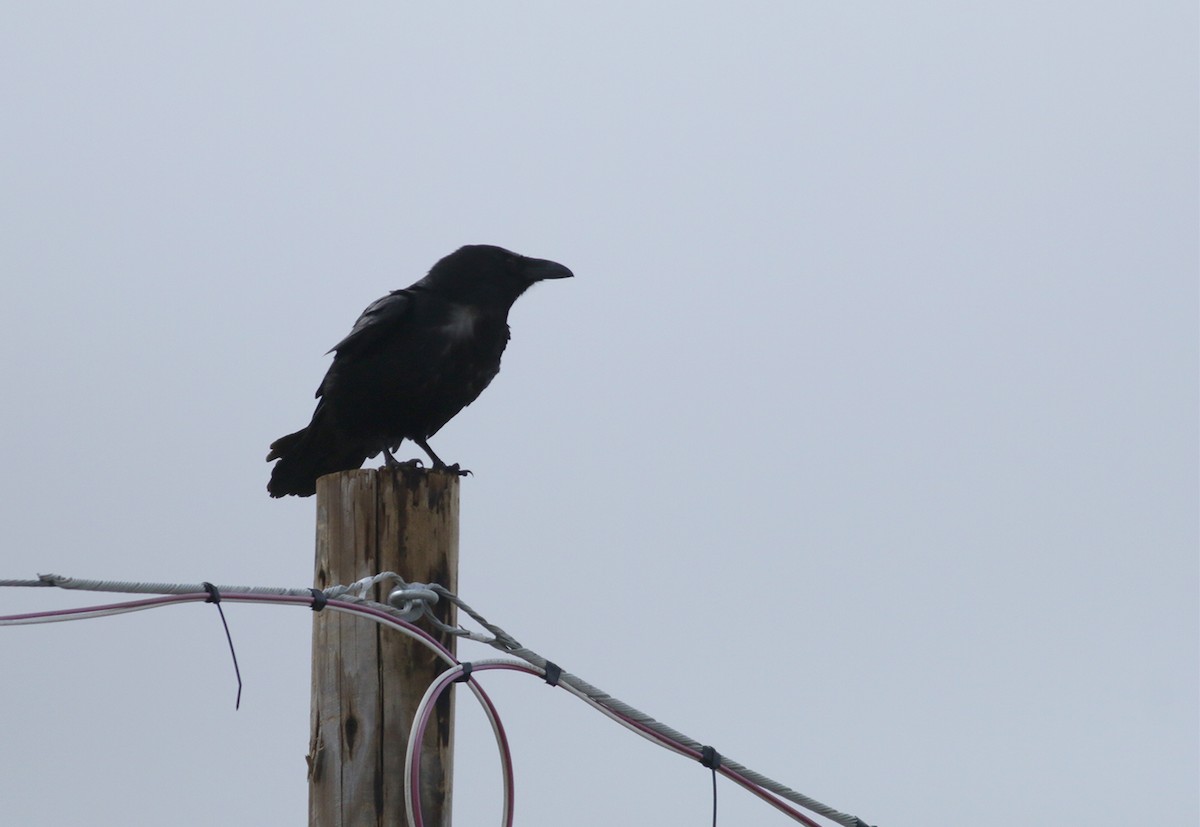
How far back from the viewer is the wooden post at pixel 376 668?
9.66 ft

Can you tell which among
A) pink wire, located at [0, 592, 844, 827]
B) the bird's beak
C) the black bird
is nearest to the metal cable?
pink wire, located at [0, 592, 844, 827]

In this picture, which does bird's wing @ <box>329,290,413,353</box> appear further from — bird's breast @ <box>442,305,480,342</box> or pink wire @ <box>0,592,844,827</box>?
pink wire @ <box>0,592,844,827</box>

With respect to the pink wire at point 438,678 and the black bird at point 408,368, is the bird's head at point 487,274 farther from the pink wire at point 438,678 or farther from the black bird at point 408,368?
the pink wire at point 438,678

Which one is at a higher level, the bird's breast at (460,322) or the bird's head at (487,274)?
the bird's head at (487,274)

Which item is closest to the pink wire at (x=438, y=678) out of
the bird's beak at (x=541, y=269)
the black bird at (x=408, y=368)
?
the black bird at (x=408, y=368)

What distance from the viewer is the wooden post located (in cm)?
295

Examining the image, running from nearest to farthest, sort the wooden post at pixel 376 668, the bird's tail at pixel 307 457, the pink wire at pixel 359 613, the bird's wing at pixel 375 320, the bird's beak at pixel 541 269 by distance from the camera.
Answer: the pink wire at pixel 359 613 < the wooden post at pixel 376 668 < the bird's wing at pixel 375 320 < the bird's tail at pixel 307 457 < the bird's beak at pixel 541 269

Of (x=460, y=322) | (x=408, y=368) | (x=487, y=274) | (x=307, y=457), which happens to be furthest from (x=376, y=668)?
(x=487, y=274)

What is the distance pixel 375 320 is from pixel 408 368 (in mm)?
244

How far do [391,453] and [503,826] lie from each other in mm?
2903

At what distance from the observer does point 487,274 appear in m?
5.80

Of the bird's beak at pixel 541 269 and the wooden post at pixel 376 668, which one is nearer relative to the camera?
the wooden post at pixel 376 668

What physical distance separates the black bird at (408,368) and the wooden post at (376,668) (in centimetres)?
218

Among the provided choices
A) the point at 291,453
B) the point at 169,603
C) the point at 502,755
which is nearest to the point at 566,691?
the point at 502,755
